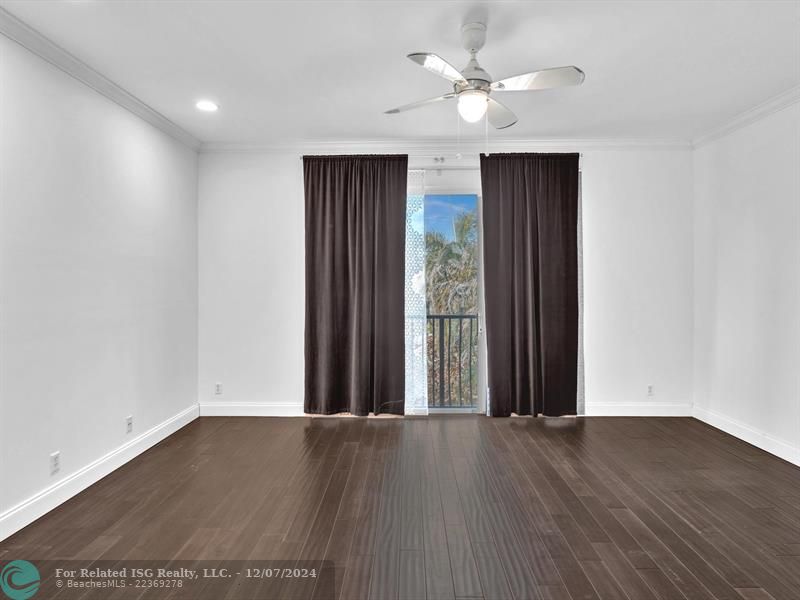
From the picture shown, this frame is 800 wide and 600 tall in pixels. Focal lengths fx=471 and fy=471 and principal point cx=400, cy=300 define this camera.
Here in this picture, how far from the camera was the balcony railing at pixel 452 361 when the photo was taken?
5.03 metres

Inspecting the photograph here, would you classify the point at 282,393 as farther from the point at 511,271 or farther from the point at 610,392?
the point at 610,392

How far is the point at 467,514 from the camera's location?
2.76 meters

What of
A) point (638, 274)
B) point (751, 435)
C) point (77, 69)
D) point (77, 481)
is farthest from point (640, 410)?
point (77, 69)

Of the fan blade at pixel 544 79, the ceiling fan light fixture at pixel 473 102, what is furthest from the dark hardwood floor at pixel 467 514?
the fan blade at pixel 544 79

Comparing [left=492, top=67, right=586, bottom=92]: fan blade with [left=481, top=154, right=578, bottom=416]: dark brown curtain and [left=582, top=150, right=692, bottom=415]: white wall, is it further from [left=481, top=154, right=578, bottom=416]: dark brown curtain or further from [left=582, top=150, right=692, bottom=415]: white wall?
[left=582, top=150, right=692, bottom=415]: white wall

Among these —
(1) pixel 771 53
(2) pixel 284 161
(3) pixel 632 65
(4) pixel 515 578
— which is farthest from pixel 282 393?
(1) pixel 771 53

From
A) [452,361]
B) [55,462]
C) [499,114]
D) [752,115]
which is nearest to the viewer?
[55,462]

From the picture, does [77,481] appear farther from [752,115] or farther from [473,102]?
[752,115]

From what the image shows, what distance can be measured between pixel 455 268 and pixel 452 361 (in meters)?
1.01

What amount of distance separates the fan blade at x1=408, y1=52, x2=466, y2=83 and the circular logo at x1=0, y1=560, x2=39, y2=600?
297 centimetres

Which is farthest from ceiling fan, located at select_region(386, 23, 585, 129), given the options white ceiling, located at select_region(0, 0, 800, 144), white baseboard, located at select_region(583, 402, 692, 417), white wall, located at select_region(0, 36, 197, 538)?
white baseboard, located at select_region(583, 402, 692, 417)

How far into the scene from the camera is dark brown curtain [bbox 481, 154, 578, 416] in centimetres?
470

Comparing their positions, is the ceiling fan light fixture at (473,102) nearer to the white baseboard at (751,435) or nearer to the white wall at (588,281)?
the white wall at (588,281)

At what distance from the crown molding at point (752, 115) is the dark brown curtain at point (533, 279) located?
121 cm
